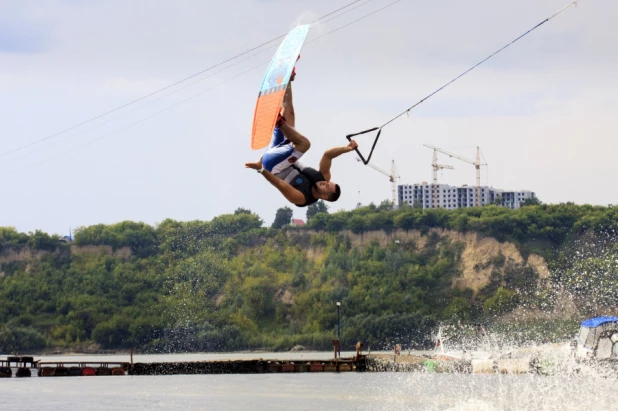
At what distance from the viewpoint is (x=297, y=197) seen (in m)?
16.3

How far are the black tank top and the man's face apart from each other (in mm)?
84

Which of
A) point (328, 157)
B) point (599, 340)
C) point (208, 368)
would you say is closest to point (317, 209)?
point (208, 368)

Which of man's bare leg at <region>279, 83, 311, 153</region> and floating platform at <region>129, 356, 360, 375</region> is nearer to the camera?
→ man's bare leg at <region>279, 83, 311, 153</region>

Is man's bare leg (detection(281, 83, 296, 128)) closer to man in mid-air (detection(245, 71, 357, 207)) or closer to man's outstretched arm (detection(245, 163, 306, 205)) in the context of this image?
man in mid-air (detection(245, 71, 357, 207))

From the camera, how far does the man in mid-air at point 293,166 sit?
16031 millimetres

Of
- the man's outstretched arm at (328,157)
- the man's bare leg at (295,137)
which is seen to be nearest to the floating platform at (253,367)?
the man's outstretched arm at (328,157)

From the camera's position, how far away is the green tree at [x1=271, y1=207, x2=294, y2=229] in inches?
5536

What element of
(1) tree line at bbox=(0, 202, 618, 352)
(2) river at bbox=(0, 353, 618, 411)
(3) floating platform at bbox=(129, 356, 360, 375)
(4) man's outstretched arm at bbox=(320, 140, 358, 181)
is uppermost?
(1) tree line at bbox=(0, 202, 618, 352)

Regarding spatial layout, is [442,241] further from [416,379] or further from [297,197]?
[297,197]

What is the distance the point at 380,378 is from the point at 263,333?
55236mm

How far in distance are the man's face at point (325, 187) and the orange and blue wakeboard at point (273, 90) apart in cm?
116

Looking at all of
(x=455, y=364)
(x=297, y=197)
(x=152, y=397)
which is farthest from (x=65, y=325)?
(x=297, y=197)

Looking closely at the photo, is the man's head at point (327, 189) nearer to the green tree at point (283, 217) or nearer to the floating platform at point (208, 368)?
the floating platform at point (208, 368)

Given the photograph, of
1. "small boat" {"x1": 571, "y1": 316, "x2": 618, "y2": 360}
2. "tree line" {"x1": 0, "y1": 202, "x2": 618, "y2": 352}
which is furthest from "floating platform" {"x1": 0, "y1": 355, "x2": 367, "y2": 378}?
"tree line" {"x1": 0, "y1": 202, "x2": 618, "y2": 352}
